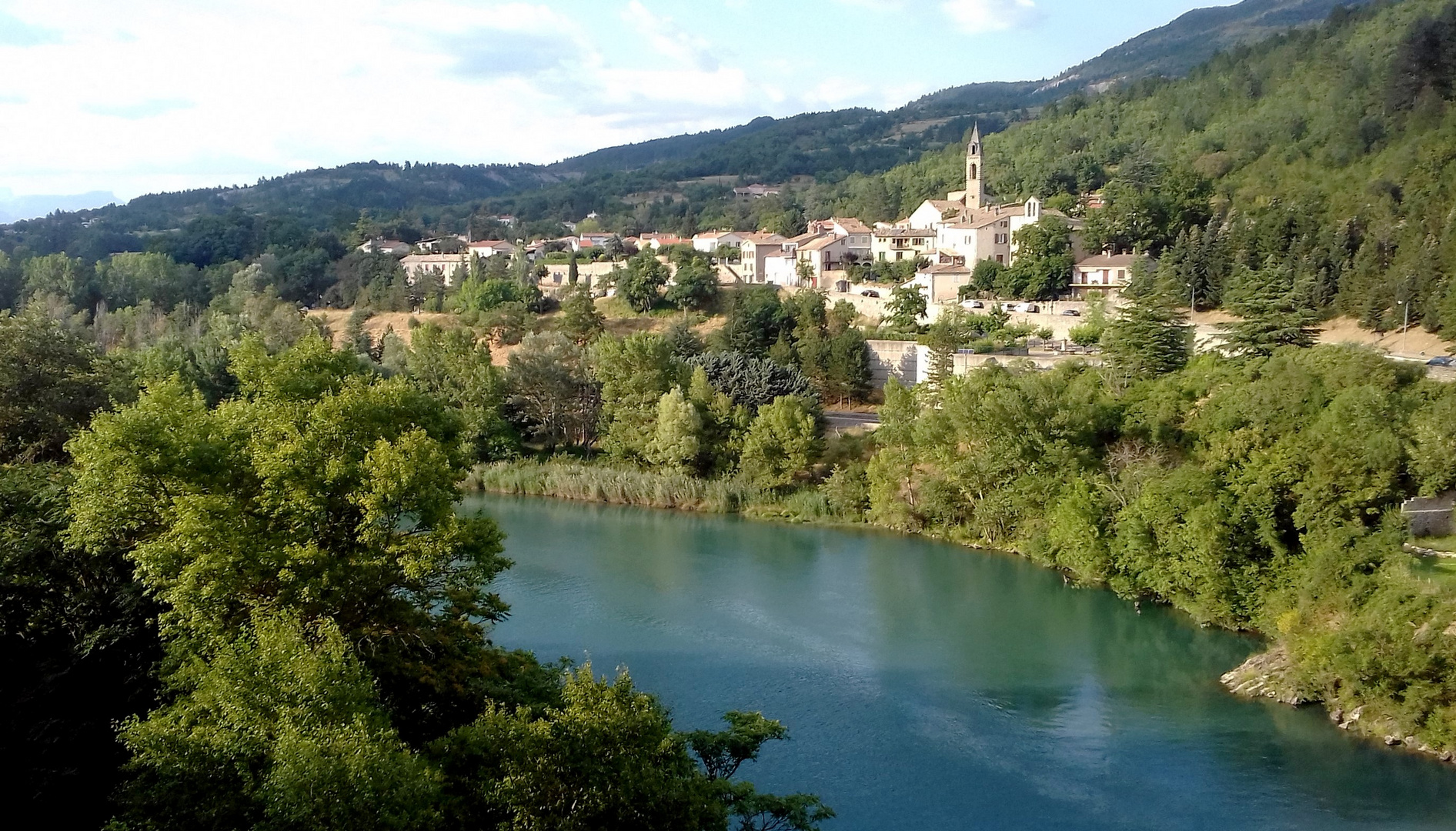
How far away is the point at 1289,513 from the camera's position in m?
15.8

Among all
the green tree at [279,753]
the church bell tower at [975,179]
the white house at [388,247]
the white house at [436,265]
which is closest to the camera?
the green tree at [279,753]

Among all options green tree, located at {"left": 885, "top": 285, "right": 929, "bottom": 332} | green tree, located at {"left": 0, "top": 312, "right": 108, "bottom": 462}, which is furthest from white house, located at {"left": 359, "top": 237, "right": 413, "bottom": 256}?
green tree, located at {"left": 0, "top": 312, "right": 108, "bottom": 462}

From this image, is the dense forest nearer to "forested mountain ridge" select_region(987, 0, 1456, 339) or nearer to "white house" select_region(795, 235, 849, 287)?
"forested mountain ridge" select_region(987, 0, 1456, 339)

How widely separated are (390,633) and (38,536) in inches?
131

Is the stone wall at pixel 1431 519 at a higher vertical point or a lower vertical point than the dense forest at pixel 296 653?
lower

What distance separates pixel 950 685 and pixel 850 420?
41.6ft

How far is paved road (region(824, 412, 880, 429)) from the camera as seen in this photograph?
25.7m

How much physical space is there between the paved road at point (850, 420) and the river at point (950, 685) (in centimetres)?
458

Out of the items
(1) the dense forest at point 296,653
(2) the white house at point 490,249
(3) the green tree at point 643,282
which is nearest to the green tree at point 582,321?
(3) the green tree at point 643,282

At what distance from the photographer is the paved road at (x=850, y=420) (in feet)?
84.2

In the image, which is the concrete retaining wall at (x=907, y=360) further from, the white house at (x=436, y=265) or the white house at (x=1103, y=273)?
the white house at (x=436, y=265)

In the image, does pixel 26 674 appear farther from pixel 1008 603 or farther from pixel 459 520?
pixel 1008 603

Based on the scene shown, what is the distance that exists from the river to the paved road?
15.0 ft

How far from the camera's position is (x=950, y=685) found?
1419 centimetres
